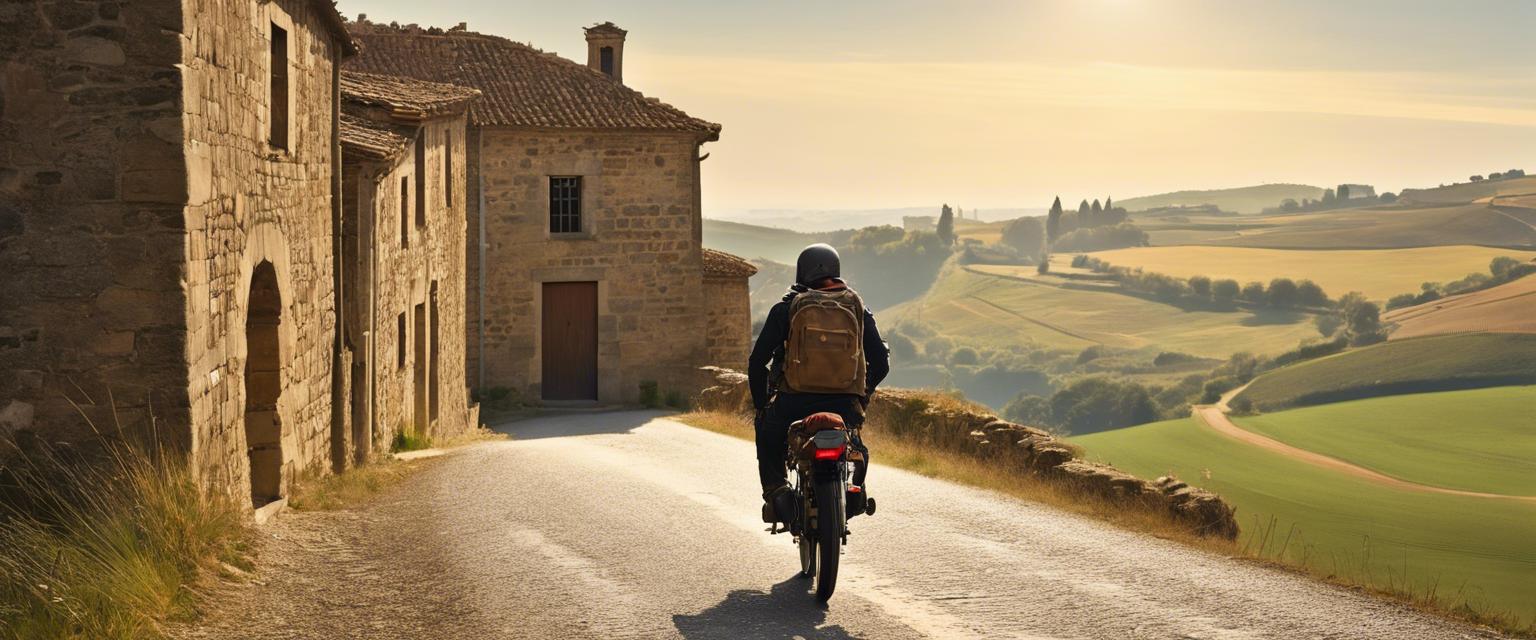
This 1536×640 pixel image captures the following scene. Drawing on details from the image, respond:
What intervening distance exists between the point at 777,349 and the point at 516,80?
25.6 m

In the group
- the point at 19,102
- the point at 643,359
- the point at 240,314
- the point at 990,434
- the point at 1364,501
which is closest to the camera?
the point at 19,102

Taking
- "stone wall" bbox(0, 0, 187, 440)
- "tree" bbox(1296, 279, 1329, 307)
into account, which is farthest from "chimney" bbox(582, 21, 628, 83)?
"tree" bbox(1296, 279, 1329, 307)

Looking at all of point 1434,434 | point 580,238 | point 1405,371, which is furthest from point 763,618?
point 1405,371

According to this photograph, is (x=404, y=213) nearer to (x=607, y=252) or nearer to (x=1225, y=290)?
(x=607, y=252)

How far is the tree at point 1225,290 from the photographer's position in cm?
18988

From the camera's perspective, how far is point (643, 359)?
30562mm

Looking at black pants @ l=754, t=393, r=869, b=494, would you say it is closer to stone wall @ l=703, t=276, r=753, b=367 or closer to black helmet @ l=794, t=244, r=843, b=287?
black helmet @ l=794, t=244, r=843, b=287

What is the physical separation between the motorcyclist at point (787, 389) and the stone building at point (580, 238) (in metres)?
22.9

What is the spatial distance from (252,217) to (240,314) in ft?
2.52

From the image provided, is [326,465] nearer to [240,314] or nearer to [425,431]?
[240,314]

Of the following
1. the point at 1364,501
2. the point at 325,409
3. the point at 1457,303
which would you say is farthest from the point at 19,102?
the point at 1457,303

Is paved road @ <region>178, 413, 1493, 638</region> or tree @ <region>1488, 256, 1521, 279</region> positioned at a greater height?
paved road @ <region>178, 413, 1493, 638</region>

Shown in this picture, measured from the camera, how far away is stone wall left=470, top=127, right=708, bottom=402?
29750 millimetres

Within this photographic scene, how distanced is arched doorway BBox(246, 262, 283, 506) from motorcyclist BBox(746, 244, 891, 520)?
468 cm
